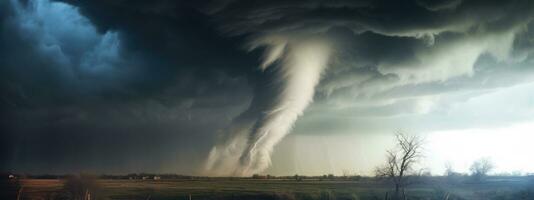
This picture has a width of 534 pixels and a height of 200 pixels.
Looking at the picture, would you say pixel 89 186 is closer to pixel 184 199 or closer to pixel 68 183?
pixel 68 183

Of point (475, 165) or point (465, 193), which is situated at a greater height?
point (475, 165)

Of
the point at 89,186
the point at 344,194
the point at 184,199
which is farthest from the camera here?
the point at 89,186

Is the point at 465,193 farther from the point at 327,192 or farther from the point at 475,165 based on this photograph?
the point at 475,165

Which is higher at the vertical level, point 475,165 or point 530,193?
point 475,165

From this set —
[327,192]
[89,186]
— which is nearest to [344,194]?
[327,192]

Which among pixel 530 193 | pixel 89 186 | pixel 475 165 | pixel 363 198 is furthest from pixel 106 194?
pixel 475 165

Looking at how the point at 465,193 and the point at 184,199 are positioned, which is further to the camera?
the point at 465,193

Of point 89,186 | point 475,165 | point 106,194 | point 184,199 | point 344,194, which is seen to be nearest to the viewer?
point 184,199

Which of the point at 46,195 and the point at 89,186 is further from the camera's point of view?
A: the point at 89,186

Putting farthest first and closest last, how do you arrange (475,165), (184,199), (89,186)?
(475,165) < (89,186) < (184,199)
